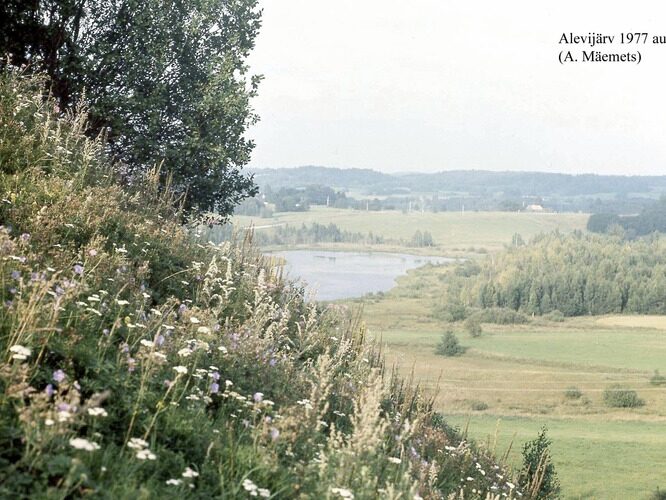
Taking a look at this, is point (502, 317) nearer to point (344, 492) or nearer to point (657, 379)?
point (657, 379)

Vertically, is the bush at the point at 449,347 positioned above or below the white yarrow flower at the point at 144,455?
below

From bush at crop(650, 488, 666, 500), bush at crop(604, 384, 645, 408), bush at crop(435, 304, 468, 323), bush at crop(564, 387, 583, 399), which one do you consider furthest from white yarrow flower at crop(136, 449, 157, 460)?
bush at crop(435, 304, 468, 323)

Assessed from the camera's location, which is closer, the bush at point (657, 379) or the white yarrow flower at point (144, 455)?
the white yarrow flower at point (144, 455)

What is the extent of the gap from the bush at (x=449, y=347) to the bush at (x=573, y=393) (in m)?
31.8

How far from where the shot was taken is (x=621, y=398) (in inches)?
3920

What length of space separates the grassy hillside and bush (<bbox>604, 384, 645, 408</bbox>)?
9860 centimetres

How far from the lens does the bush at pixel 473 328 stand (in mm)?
155000

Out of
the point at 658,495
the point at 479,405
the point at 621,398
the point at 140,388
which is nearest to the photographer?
the point at 140,388

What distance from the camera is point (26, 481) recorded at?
11.8 feet

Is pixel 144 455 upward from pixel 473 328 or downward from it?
upward

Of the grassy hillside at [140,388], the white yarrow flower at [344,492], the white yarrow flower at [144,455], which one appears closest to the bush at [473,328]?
the grassy hillside at [140,388]

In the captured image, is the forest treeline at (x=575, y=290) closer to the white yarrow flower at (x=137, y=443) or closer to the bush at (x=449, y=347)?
the bush at (x=449, y=347)

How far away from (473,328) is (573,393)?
55621 mm

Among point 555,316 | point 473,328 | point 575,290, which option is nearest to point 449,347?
point 473,328
